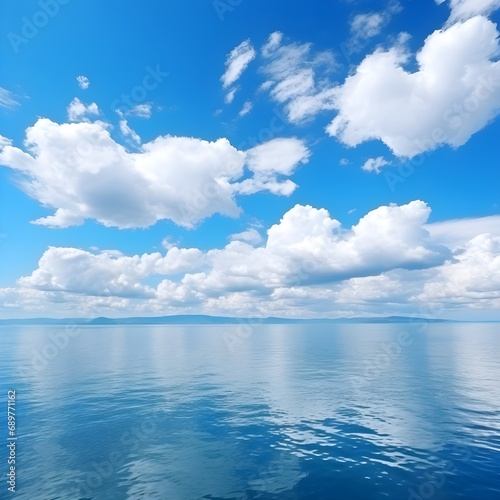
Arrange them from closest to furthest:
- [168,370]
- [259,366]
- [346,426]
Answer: [346,426] → [168,370] → [259,366]

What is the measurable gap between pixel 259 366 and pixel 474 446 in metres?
71.4

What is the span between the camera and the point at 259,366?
10600cm

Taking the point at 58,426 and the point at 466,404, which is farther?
the point at 466,404

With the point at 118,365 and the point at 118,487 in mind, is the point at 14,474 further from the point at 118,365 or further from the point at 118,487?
the point at 118,365

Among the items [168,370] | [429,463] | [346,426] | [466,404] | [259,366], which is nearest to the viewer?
[429,463]

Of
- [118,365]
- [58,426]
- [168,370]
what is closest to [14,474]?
[58,426]

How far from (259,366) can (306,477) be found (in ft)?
243

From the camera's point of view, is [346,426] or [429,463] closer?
[429,463]

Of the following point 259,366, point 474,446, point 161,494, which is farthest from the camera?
point 259,366

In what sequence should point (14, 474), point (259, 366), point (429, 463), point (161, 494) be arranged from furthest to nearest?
1. point (259, 366)
2. point (429, 463)
3. point (14, 474)
4. point (161, 494)

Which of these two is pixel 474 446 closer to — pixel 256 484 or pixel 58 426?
pixel 256 484

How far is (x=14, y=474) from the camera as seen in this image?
33.6 meters

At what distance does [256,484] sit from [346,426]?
21.0m

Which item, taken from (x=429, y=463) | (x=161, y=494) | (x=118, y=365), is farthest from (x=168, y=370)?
(x=429, y=463)
